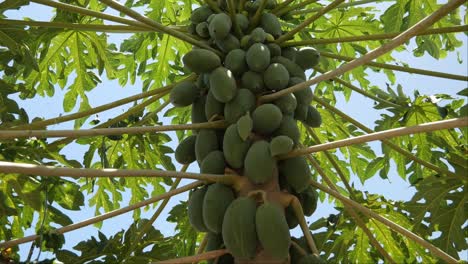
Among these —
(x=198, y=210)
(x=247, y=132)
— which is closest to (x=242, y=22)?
(x=247, y=132)

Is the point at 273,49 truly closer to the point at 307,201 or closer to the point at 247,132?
the point at 247,132

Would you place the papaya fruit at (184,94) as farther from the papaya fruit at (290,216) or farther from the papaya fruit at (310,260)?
the papaya fruit at (310,260)

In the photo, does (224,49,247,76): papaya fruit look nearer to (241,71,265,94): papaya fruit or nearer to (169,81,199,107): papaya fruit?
(241,71,265,94): papaya fruit

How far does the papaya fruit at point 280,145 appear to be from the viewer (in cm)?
253

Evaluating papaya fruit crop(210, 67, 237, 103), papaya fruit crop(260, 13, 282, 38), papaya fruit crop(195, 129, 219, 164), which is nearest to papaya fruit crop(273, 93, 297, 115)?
papaya fruit crop(210, 67, 237, 103)

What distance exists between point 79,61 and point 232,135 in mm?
2435

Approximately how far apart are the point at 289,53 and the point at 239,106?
65 cm

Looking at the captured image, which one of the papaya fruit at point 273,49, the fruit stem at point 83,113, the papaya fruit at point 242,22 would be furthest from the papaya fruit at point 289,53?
the fruit stem at point 83,113

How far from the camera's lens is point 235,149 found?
263 centimetres

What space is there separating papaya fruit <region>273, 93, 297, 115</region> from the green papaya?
0.48m

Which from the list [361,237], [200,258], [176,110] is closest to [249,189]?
[200,258]

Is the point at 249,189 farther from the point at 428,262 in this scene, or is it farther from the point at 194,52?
the point at 428,262

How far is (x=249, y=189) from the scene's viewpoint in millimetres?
2545

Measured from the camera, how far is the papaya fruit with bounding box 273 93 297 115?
2.83 meters
